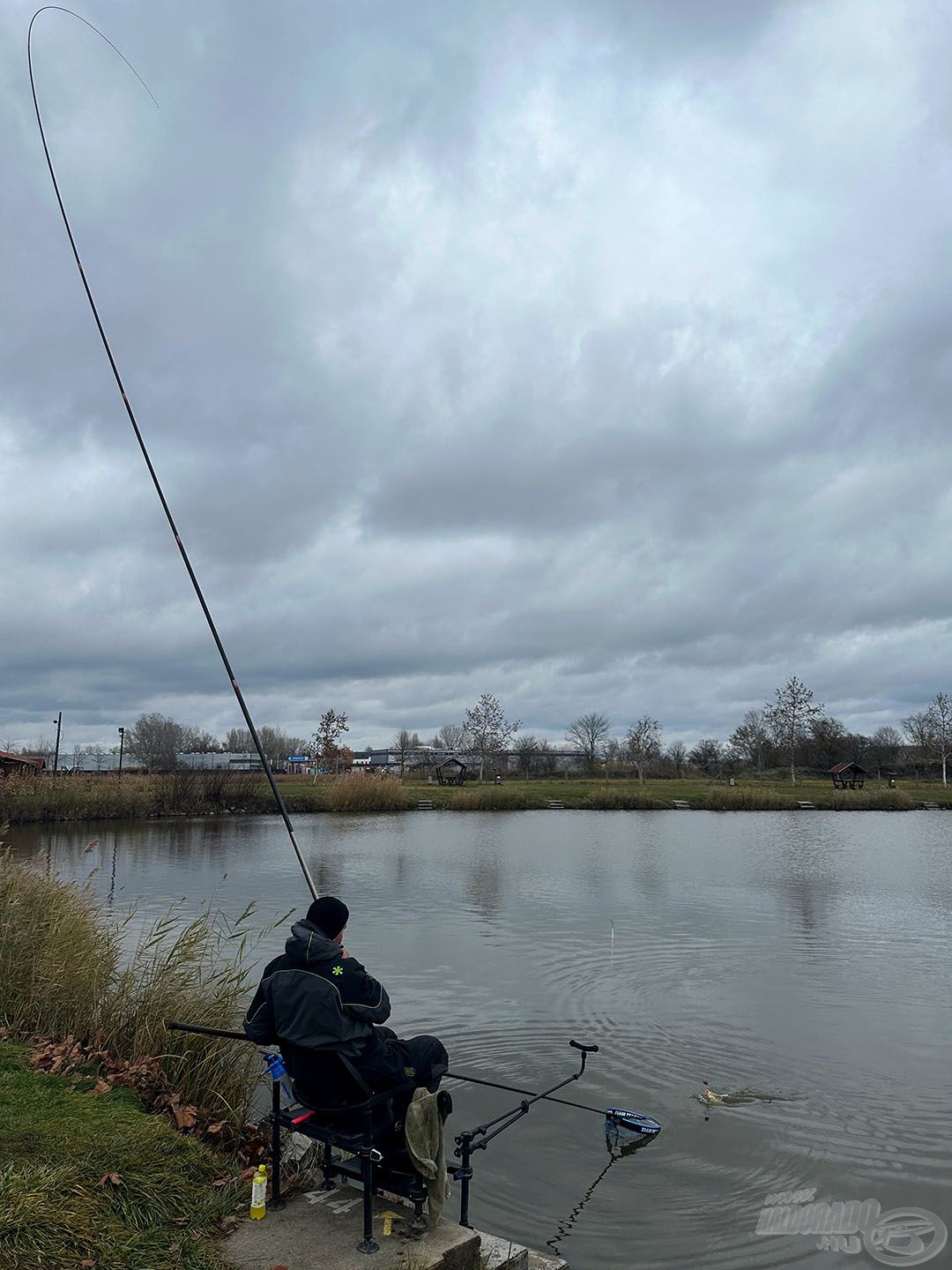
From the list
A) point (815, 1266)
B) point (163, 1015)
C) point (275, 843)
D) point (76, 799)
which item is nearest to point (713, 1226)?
point (815, 1266)

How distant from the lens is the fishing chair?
13.0ft

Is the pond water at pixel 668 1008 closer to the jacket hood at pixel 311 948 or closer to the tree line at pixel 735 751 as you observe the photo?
the jacket hood at pixel 311 948

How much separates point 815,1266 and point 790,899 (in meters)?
14.4

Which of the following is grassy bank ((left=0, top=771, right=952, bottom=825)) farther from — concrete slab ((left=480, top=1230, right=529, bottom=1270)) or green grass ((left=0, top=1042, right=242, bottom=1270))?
concrete slab ((left=480, top=1230, right=529, bottom=1270))

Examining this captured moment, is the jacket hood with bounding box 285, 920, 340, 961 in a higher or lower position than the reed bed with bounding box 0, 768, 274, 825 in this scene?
higher

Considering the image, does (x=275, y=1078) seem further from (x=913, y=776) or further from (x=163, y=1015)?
(x=913, y=776)

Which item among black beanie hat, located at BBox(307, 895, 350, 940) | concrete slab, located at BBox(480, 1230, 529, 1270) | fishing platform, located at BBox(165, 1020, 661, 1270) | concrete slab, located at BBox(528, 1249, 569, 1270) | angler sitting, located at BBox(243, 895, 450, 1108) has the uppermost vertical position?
black beanie hat, located at BBox(307, 895, 350, 940)

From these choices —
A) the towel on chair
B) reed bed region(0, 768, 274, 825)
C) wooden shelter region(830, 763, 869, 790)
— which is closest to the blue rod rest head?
the towel on chair

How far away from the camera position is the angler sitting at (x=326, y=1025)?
399cm

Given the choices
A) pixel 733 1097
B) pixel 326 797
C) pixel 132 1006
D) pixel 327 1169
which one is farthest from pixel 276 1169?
pixel 326 797

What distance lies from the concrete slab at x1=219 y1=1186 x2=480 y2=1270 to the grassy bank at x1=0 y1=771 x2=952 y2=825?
35.6 m

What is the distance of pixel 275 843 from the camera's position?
30297 millimetres

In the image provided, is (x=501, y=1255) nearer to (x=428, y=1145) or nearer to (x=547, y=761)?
(x=428, y=1145)

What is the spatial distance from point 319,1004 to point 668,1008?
25.1ft
